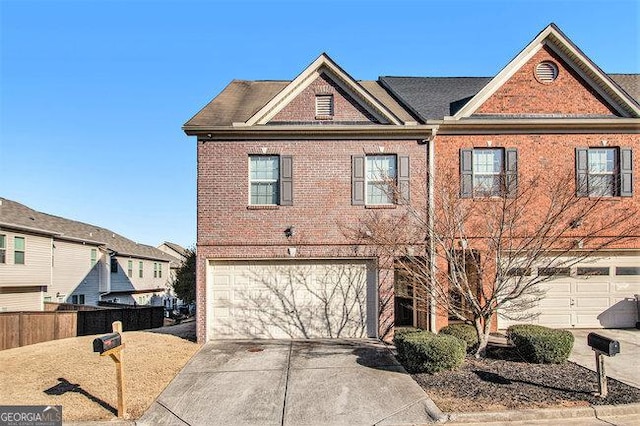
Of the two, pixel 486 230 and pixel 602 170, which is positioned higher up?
pixel 602 170

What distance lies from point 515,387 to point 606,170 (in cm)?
840

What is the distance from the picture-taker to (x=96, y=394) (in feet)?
24.9

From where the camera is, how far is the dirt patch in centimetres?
687

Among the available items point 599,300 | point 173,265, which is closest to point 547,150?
point 599,300

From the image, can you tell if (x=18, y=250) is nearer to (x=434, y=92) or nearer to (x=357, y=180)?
(x=357, y=180)

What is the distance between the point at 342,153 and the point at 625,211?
8.73 metres

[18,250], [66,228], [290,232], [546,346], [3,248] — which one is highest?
[290,232]

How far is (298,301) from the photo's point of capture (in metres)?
11.8

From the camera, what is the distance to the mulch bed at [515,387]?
687 cm

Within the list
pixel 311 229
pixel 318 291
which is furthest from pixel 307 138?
pixel 318 291

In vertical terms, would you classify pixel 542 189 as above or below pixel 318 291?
above

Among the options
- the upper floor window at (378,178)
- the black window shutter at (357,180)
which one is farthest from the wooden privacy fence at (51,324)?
the upper floor window at (378,178)

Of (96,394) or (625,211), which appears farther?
(625,211)

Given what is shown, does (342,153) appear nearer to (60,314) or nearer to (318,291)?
(318,291)
